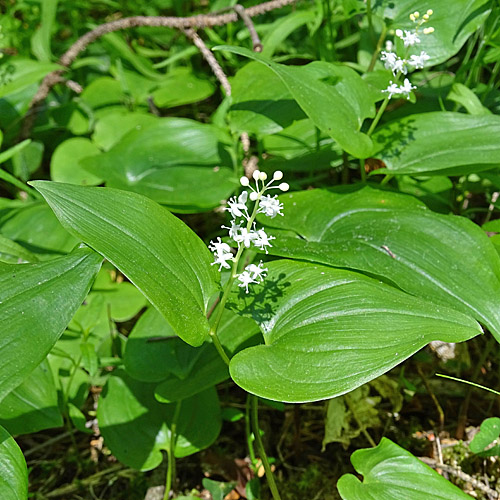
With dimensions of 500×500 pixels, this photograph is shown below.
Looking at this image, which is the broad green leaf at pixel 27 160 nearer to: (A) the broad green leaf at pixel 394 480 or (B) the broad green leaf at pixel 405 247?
(B) the broad green leaf at pixel 405 247

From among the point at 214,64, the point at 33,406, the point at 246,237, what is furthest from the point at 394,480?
the point at 214,64

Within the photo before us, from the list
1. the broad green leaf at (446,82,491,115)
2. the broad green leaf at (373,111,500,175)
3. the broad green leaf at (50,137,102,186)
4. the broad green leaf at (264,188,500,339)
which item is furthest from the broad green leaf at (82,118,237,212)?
the broad green leaf at (446,82,491,115)

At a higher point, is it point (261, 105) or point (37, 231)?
point (261, 105)

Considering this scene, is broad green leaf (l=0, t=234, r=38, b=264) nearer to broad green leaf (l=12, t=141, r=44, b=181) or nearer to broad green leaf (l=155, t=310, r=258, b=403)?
broad green leaf (l=155, t=310, r=258, b=403)

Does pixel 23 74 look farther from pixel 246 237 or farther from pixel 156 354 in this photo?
pixel 246 237

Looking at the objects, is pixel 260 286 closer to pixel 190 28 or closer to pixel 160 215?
pixel 160 215

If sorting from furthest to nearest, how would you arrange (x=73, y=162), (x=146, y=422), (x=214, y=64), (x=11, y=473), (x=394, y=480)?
(x=73, y=162)
(x=214, y=64)
(x=146, y=422)
(x=394, y=480)
(x=11, y=473)
